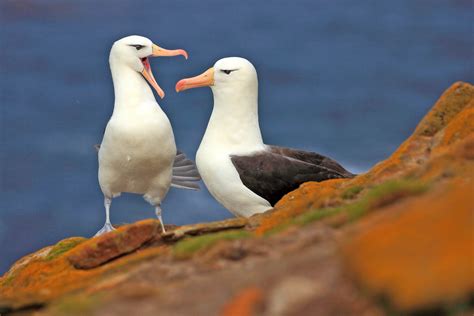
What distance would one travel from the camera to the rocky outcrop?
7.00 metres

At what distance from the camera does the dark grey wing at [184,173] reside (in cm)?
1741

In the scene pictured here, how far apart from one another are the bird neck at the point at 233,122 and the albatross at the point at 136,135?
3.02 feet

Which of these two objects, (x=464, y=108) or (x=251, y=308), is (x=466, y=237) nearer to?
(x=251, y=308)

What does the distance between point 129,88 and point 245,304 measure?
346 inches

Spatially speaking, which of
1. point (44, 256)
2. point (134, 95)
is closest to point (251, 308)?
point (44, 256)

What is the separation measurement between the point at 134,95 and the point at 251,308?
872cm

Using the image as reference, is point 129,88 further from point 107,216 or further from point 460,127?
point 460,127

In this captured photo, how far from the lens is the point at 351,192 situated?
11992 mm

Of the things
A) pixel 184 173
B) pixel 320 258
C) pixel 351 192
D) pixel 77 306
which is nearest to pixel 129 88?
pixel 184 173

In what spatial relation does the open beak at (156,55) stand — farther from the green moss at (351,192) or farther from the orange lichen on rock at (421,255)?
the orange lichen on rock at (421,255)

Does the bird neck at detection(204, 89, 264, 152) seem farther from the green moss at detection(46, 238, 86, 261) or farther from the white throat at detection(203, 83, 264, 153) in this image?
the green moss at detection(46, 238, 86, 261)

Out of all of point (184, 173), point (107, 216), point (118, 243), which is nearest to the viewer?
point (118, 243)

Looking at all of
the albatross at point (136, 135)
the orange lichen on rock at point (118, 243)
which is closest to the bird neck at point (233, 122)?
the albatross at point (136, 135)

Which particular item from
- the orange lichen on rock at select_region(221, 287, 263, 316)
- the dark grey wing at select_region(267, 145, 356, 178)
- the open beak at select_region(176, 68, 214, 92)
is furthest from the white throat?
the orange lichen on rock at select_region(221, 287, 263, 316)
